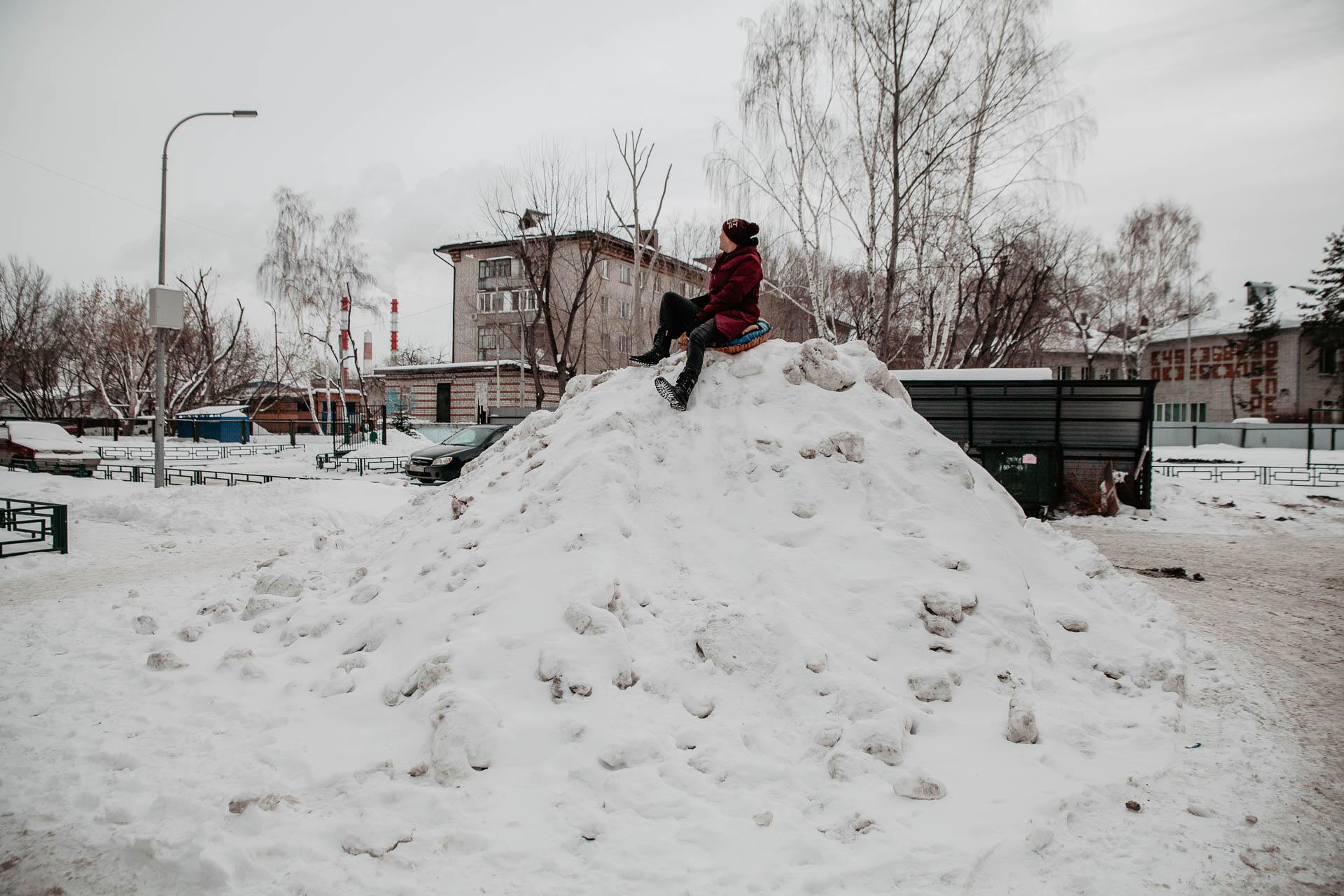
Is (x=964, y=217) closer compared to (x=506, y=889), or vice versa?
(x=506, y=889)

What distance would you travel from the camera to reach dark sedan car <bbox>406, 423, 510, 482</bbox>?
16172mm

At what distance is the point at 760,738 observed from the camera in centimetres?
328

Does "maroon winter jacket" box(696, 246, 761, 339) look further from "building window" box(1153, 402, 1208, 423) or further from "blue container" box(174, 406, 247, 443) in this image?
"building window" box(1153, 402, 1208, 423)

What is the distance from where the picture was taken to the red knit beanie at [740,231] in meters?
5.81

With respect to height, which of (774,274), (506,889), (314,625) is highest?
(774,274)

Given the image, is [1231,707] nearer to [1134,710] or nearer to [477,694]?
[1134,710]

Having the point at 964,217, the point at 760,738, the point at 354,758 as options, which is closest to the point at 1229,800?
the point at 760,738

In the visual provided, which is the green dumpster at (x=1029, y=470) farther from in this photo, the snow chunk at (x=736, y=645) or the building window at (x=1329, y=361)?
the building window at (x=1329, y=361)

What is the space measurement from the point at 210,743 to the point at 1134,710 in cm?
484

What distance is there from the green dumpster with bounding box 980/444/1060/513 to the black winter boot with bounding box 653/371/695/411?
909 centimetres

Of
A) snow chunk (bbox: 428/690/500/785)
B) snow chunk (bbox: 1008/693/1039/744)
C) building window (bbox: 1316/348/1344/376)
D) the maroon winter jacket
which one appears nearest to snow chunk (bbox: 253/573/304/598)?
snow chunk (bbox: 428/690/500/785)

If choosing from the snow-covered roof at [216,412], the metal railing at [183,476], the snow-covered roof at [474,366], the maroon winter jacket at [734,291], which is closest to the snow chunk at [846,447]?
the maroon winter jacket at [734,291]

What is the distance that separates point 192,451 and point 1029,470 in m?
28.3

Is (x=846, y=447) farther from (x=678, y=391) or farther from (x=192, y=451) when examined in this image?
(x=192, y=451)
